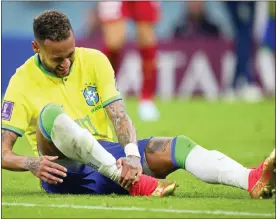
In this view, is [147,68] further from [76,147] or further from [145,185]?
[76,147]

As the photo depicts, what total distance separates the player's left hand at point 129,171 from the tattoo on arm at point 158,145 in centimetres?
28

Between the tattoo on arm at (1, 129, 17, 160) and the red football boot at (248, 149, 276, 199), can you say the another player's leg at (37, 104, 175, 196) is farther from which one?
the red football boot at (248, 149, 276, 199)

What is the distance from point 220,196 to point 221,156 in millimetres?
263

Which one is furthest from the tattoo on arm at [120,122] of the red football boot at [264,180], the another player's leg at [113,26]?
the another player's leg at [113,26]

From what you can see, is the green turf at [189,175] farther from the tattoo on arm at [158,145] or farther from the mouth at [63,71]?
the mouth at [63,71]

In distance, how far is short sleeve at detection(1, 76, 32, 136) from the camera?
20.9 ft

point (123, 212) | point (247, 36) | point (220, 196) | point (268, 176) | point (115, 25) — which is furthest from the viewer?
point (247, 36)

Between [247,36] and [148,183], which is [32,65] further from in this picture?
[247,36]

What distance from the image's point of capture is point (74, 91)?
670 centimetres

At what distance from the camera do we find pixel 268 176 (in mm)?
5992

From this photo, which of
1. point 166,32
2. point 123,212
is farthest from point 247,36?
point 123,212

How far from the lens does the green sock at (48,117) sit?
Answer: 19.8 feet

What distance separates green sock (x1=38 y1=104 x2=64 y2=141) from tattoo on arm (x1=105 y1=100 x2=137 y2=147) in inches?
23.3

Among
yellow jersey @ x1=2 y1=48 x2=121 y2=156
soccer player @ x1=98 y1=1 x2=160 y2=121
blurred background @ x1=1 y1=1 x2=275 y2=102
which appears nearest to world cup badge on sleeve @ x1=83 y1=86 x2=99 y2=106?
yellow jersey @ x1=2 y1=48 x2=121 y2=156
